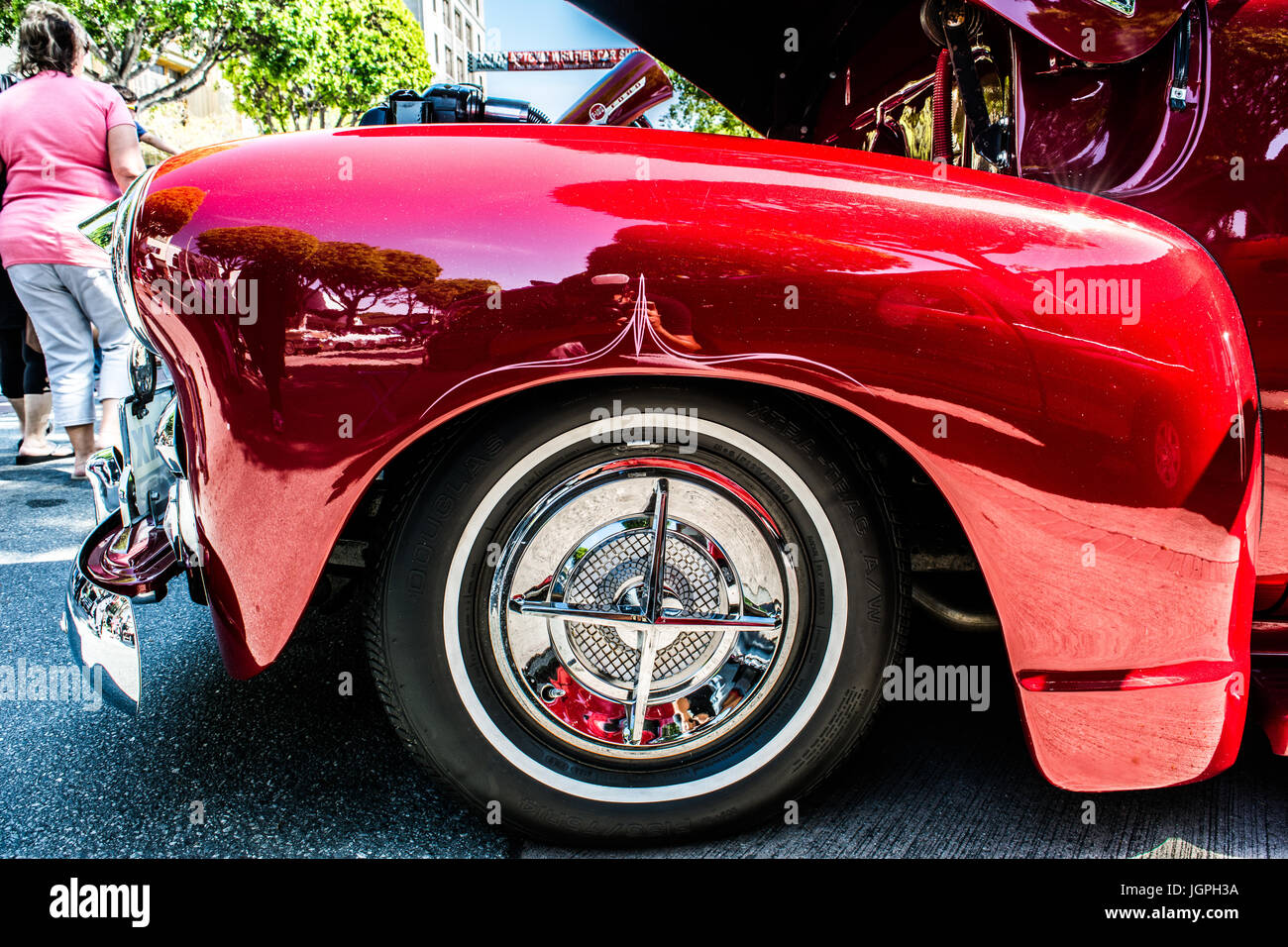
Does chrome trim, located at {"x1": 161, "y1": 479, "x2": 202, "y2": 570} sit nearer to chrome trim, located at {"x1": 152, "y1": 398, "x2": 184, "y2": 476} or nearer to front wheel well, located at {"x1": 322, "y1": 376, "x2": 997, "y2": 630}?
chrome trim, located at {"x1": 152, "y1": 398, "x2": 184, "y2": 476}

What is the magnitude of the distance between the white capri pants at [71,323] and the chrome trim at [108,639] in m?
2.38

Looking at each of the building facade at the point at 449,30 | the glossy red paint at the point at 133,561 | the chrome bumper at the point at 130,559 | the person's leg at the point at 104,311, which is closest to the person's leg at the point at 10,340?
the person's leg at the point at 104,311

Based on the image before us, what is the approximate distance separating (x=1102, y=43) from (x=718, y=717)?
1296 millimetres

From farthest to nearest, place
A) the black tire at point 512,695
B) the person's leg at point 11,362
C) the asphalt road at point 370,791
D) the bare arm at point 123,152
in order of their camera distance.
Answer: the person's leg at point 11,362 → the bare arm at point 123,152 → the asphalt road at point 370,791 → the black tire at point 512,695

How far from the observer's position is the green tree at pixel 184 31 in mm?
14414

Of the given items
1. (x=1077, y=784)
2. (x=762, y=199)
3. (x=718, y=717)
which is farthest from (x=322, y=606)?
(x=1077, y=784)

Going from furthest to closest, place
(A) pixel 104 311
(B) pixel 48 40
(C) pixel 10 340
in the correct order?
(C) pixel 10 340 < (A) pixel 104 311 < (B) pixel 48 40

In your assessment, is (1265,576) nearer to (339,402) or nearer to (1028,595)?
(1028,595)

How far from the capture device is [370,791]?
1.51 meters

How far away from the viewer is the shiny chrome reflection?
4.24 ft

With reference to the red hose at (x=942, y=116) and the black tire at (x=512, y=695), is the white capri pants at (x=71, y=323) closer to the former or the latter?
the black tire at (x=512, y=695)

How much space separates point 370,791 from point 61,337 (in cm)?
312

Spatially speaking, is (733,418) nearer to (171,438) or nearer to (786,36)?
(171,438)

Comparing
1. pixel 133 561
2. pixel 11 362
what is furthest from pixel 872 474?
pixel 11 362
